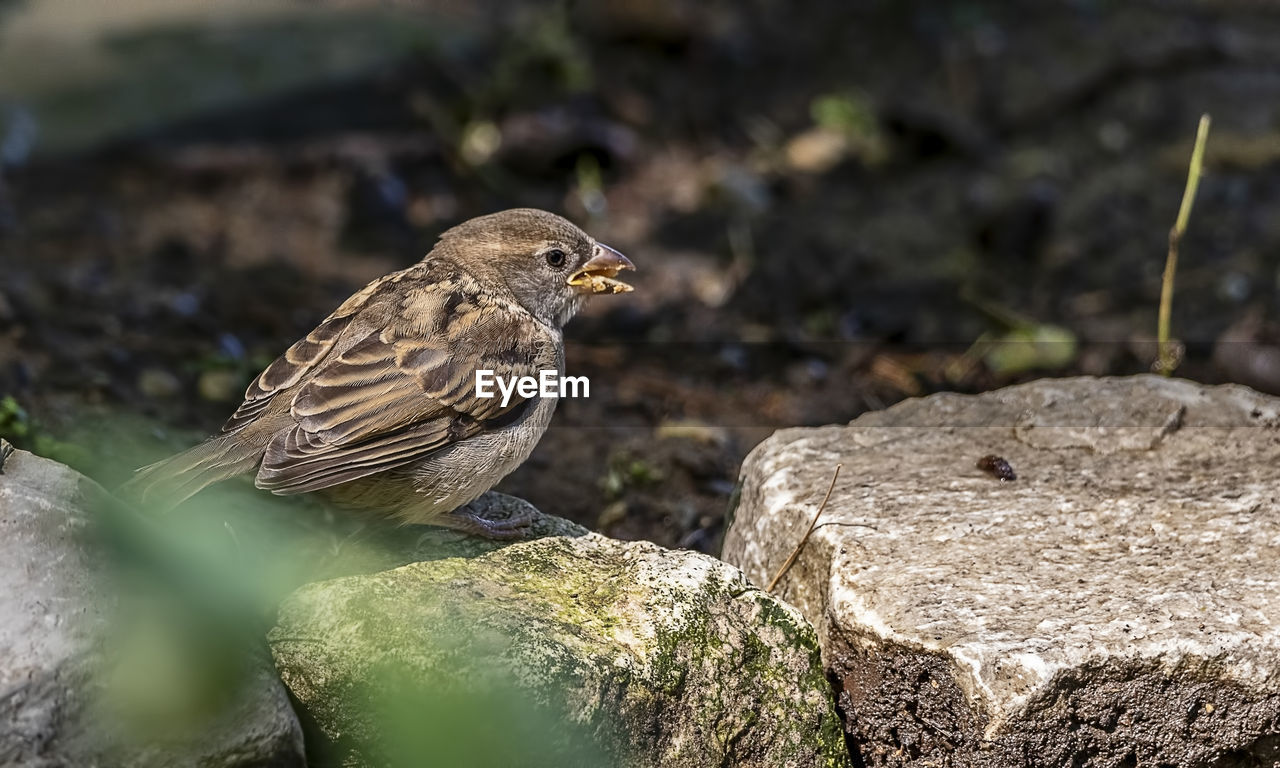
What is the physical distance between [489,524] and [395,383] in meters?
0.48

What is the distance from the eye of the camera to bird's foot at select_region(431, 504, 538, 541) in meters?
4.02

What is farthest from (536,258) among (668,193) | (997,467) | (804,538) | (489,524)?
(668,193)

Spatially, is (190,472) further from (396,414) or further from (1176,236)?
(1176,236)

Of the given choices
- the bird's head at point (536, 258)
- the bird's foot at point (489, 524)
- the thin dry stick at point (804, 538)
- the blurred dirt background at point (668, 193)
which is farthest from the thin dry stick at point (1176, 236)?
the bird's foot at point (489, 524)

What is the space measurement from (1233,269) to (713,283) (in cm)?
269

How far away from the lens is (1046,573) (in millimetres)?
3803

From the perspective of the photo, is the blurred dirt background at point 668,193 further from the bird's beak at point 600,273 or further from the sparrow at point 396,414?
the sparrow at point 396,414

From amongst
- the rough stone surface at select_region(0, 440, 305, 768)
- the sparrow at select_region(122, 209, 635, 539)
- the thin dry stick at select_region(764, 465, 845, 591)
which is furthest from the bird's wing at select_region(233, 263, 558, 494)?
the thin dry stick at select_region(764, 465, 845, 591)

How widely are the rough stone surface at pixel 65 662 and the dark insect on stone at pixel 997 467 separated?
7.31 feet

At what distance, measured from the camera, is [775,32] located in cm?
1030

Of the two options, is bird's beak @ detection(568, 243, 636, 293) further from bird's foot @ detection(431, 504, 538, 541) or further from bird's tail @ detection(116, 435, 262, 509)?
bird's tail @ detection(116, 435, 262, 509)

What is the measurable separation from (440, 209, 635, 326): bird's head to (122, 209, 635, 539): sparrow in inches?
4.1

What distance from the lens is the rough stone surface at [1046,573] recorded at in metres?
3.45

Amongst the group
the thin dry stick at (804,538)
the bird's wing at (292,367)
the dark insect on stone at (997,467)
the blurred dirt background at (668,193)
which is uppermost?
the bird's wing at (292,367)
